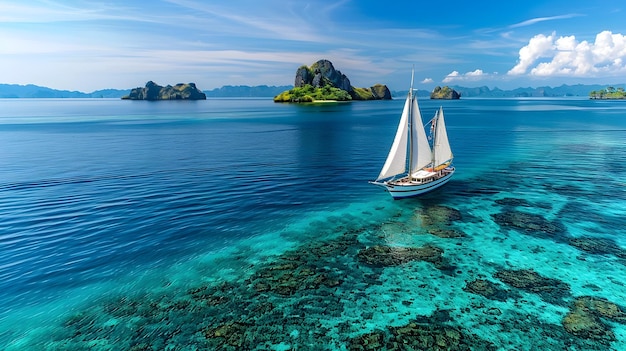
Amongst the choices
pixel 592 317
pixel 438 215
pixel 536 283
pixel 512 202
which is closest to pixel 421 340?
pixel 592 317

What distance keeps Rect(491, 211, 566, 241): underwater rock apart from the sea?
352 millimetres

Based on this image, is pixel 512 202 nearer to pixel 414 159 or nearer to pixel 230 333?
pixel 414 159

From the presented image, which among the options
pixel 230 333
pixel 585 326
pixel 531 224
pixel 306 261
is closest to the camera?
pixel 230 333

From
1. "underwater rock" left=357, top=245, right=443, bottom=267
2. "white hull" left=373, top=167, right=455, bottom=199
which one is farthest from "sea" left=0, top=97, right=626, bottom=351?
"white hull" left=373, top=167, right=455, bottom=199

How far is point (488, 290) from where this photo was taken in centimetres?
2412

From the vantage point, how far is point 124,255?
2984 centimetres

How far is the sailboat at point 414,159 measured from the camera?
4329cm

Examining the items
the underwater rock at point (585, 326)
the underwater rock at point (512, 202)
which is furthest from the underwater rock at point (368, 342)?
the underwater rock at point (512, 202)

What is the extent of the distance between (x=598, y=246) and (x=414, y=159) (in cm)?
2369

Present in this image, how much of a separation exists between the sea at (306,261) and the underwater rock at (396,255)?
21 centimetres

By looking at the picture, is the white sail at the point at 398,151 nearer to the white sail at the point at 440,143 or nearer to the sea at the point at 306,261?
the sea at the point at 306,261

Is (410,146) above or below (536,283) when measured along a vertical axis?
above

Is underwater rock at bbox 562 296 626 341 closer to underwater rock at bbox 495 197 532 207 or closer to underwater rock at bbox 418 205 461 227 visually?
underwater rock at bbox 418 205 461 227

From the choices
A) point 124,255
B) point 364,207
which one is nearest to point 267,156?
point 364,207
